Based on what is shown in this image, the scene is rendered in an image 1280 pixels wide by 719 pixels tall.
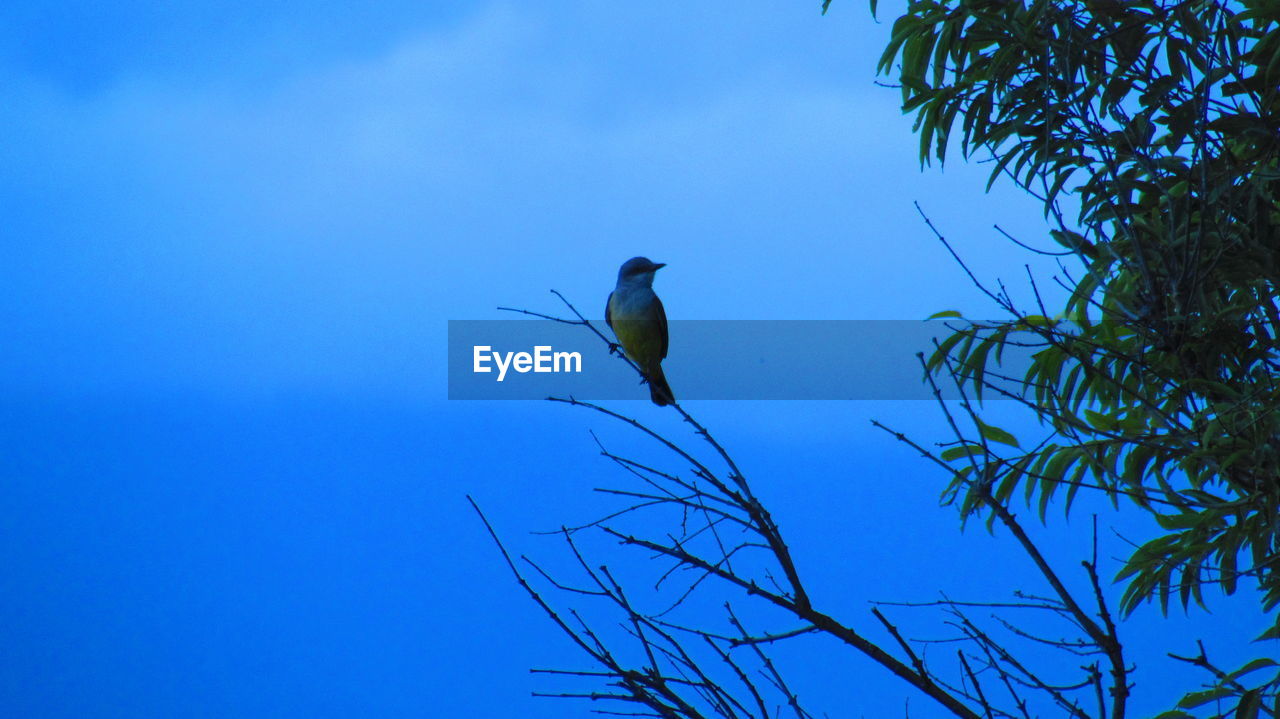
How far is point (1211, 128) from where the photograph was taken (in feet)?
6.45

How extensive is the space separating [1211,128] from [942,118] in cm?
53

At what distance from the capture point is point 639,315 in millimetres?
3836

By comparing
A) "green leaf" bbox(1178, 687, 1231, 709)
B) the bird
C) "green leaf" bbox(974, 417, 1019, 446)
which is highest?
the bird

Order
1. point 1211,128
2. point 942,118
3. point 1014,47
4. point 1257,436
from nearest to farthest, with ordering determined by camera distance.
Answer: point 1257,436 → point 1211,128 → point 1014,47 → point 942,118

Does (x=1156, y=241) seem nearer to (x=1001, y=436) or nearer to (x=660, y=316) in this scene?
(x=1001, y=436)

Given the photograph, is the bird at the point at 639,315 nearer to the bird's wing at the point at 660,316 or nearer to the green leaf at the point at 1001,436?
the bird's wing at the point at 660,316

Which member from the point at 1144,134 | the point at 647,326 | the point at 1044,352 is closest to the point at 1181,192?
the point at 1044,352

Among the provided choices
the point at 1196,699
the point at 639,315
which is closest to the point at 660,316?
the point at 639,315

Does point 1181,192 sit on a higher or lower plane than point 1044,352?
higher

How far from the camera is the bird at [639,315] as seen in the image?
12.6ft

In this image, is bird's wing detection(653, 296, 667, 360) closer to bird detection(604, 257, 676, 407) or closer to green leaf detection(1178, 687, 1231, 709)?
bird detection(604, 257, 676, 407)

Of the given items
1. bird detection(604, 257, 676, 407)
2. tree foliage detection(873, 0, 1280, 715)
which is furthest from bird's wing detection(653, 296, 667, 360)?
tree foliage detection(873, 0, 1280, 715)

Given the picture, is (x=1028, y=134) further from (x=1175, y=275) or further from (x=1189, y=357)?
(x=1175, y=275)

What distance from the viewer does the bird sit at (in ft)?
12.6
